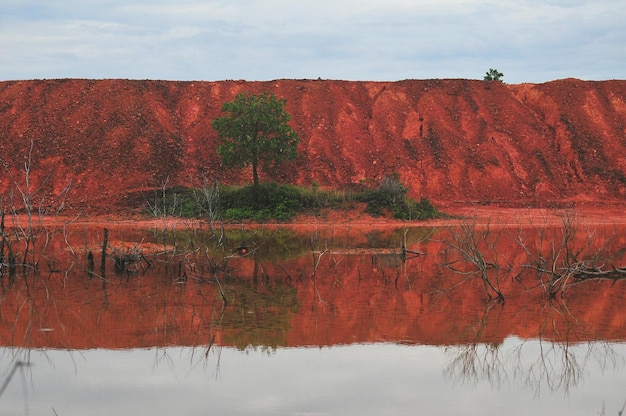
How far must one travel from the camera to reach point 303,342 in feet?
39.7

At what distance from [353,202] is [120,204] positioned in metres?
11.3

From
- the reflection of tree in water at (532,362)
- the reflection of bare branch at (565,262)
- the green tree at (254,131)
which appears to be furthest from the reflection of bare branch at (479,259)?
the green tree at (254,131)

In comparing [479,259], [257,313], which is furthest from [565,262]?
[257,313]

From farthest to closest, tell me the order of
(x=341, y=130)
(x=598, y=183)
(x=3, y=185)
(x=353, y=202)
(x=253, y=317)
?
(x=341, y=130) < (x=598, y=183) < (x=3, y=185) < (x=353, y=202) < (x=253, y=317)

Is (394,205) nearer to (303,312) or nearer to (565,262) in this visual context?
(565,262)

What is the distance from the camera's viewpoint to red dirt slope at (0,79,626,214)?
1839 inches

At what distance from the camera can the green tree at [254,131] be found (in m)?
36.8

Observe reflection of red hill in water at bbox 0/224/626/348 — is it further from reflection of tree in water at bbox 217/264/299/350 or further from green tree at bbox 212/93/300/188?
green tree at bbox 212/93/300/188

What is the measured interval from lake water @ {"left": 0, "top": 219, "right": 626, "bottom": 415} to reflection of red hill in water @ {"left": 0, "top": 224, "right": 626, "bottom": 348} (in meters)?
0.04

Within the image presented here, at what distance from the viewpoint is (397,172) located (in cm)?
4703

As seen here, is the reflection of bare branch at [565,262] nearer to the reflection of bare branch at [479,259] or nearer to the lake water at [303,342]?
the lake water at [303,342]

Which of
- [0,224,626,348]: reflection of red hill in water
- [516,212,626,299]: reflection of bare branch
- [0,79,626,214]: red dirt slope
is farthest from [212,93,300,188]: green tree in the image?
[0,224,626,348]: reflection of red hill in water

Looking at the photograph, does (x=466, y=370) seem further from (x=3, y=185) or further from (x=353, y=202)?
(x=3, y=185)

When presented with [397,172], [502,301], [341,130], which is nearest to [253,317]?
[502,301]
